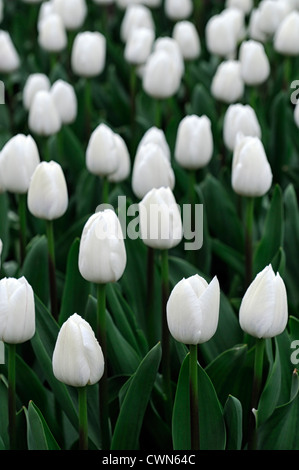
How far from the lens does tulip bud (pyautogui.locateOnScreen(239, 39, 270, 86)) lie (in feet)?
8.39

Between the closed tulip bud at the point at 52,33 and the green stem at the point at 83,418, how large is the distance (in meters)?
1.86

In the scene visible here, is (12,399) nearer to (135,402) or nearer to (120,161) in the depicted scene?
(135,402)

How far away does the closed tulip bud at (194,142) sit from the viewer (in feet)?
6.67

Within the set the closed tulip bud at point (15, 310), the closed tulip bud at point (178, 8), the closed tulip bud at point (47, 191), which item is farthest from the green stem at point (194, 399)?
the closed tulip bud at point (178, 8)

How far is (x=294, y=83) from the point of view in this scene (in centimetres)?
286

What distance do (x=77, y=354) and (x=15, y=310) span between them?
0.42ft

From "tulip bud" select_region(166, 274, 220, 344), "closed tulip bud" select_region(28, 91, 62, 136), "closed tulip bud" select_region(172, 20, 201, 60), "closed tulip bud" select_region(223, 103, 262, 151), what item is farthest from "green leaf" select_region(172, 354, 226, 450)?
"closed tulip bud" select_region(172, 20, 201, 60)

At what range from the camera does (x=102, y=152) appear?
6.33 ft

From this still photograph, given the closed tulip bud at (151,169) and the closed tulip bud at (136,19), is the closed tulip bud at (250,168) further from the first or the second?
the closed tulip bud at (136,19)

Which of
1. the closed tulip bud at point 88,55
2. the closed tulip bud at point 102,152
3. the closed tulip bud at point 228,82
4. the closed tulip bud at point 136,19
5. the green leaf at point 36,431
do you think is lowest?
the green leaf at point 36,431

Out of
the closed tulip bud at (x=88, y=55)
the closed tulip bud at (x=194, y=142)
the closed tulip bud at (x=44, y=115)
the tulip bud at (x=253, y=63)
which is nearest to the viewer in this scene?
the closed tulip bud at (x=194, y=142)
